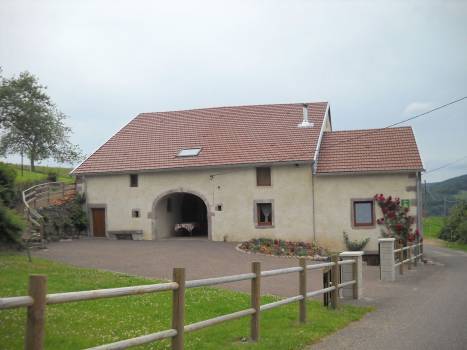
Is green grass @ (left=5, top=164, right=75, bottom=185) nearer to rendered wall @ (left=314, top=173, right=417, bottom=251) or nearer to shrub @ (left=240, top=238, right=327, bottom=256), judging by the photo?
shrub @ (left=240, top=238, right=327, bottom=256)

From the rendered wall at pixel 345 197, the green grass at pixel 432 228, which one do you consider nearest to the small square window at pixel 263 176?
the rendered wall at pixel 345 197

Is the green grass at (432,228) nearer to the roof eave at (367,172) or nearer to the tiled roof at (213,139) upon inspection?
the tiled roof at (213,139)

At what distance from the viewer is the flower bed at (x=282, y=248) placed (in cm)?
2498

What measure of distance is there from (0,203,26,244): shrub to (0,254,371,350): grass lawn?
7.08 m

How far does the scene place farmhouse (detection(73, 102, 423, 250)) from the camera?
27.4m

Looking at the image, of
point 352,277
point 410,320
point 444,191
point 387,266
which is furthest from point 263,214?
point 444,191

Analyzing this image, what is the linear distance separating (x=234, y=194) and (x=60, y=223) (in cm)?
867

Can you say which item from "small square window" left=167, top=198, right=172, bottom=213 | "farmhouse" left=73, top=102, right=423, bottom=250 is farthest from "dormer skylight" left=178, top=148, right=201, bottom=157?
"small square window" left=167, top=198, right=172, bottom=213

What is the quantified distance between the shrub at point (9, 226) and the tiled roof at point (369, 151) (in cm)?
1375

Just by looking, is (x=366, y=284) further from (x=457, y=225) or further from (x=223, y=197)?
(x=457, y=225)

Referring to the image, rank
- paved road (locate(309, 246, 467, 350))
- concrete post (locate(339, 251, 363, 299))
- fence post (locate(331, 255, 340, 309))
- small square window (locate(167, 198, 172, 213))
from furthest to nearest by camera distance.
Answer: small square window (locate(167, 198, 172, 213)), concrete post (locate(339, 251, 363, 299)), fence post (locate(331, 255, 340, 309)), paved road (locate(309, 246, 467, 350))

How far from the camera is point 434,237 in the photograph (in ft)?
189

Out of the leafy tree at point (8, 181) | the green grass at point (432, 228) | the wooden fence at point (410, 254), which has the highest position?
the leafy tree at point (8, 181)

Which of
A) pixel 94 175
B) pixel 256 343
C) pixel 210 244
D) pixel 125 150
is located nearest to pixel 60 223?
pixel 94 175
